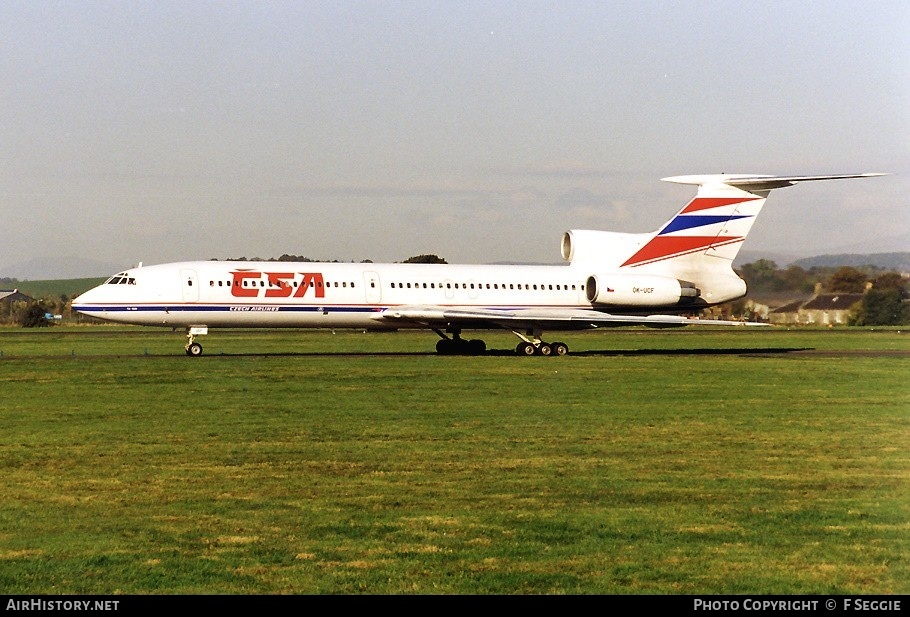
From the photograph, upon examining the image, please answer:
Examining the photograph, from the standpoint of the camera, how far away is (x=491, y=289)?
42.8 m

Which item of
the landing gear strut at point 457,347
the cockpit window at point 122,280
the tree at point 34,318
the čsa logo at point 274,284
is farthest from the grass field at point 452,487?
the tree at point 34,318

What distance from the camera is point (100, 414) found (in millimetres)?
20062

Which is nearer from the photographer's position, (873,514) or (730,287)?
(873,514)

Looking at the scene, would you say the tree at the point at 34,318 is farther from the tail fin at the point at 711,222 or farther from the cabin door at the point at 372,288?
the tail fin at the point at 711,222

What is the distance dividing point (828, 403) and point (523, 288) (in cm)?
2130

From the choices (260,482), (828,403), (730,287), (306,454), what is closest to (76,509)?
(260,482)

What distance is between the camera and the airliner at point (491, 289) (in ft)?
126

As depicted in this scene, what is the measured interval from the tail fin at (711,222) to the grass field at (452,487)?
1777cm

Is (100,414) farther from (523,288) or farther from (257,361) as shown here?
(523,288)

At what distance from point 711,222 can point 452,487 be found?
33.2 metres

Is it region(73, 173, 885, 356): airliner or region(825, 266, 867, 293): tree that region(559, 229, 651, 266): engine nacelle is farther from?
region(825, 266, 867, 293): tree

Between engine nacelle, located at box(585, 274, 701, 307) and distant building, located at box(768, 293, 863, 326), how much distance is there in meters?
54.7

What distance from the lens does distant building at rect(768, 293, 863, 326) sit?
320ft

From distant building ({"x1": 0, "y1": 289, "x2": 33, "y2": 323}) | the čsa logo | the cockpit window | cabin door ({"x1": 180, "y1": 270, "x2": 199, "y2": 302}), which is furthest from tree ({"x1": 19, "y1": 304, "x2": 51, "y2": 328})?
the čsa logo
